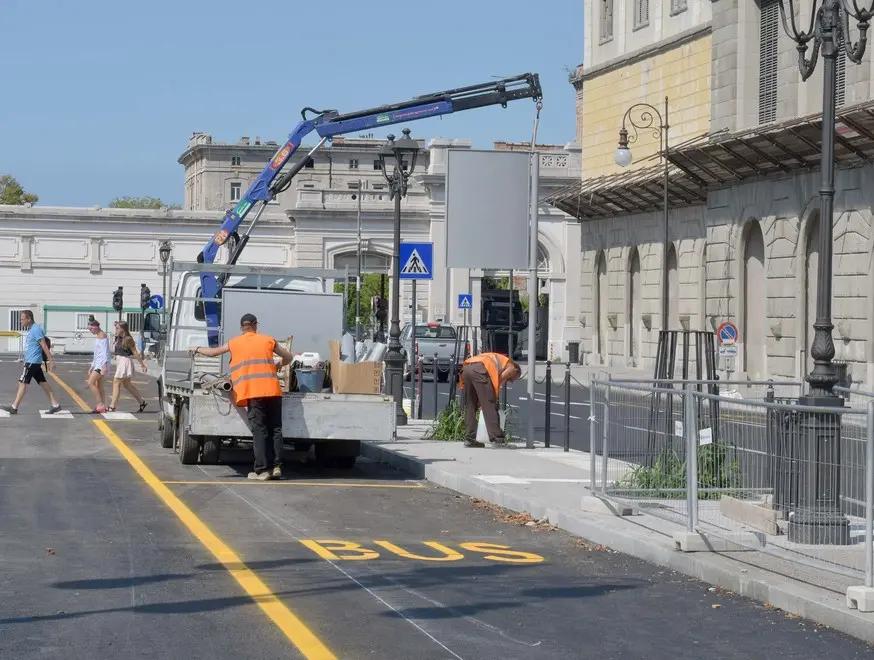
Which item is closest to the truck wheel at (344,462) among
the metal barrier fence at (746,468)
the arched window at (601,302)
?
the metal barrier fence at (746,468)

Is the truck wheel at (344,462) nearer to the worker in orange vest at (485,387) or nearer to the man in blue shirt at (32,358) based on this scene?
the worker in orange vest at (485,387)

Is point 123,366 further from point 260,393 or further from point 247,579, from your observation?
point 247,579

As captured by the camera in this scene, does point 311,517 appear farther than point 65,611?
Yes

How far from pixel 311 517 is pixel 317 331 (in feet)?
22.3

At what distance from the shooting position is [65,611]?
8422mm

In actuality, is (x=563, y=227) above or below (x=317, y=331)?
above

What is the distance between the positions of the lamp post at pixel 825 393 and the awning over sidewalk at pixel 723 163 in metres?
20.6

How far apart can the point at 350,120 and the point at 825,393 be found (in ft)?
52.9

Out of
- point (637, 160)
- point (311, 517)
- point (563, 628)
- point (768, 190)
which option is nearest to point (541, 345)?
point (637, 160)

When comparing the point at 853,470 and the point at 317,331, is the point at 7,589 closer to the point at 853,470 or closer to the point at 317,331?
the point at 853,470

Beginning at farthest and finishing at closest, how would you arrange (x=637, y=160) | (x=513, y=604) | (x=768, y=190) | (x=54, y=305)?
(x=54, y=305)
(x=637, y=160)
(x=768, y=190)
(x=513, y=604)

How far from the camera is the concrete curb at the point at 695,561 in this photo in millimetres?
8479

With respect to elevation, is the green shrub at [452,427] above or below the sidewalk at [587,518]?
above

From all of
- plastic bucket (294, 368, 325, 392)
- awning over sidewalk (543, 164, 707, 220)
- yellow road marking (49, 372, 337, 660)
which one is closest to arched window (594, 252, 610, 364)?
awning over sidewalk (543, 164, 707, 220)
